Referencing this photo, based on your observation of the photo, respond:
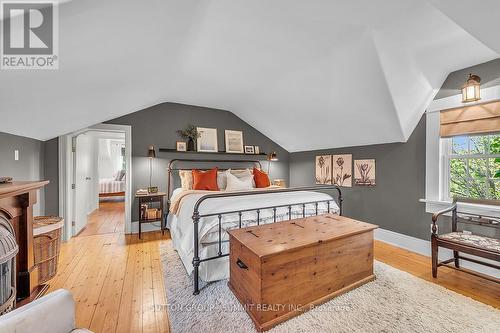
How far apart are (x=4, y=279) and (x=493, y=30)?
10.5 feet

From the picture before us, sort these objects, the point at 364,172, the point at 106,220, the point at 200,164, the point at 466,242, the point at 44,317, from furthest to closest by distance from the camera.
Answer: the point at 106,220 → the point at 200,164 → the point at 364,172 → the point at 466,242 → the point at 44,317

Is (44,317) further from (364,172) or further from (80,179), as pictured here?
(364,172)

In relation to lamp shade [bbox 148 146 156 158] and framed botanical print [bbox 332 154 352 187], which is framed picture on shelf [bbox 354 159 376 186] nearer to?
framed botanical print [bbox 332 154 352 187]

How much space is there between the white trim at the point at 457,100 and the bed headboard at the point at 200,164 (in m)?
3.26

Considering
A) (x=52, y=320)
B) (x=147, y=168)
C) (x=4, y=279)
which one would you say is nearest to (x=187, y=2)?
(x=52, y=320)

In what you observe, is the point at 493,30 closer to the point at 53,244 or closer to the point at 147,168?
the point at 53,244

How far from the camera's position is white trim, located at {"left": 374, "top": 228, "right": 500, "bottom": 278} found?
2476 millimetres

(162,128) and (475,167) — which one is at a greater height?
(162,128)

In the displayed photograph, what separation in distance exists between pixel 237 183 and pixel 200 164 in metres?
1.12

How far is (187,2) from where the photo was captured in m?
1.57

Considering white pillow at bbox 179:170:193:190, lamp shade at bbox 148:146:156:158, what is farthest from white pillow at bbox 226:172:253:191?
lamp shade at bbox 148:146:156:158

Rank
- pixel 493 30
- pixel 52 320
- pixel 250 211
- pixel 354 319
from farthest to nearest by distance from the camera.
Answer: pixel 250 211, pixel 354 319, pixel 493 30, pixel 52 320

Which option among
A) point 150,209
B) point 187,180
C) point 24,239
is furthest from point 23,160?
point 187,180

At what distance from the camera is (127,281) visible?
2.30 metres
